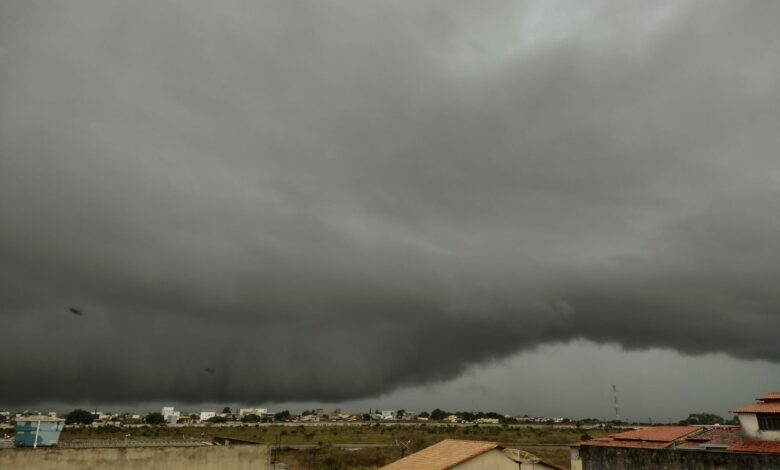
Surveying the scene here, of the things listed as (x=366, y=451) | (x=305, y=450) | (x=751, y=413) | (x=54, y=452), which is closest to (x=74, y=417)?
(x=305, y=450)

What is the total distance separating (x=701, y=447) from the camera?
46094 mm

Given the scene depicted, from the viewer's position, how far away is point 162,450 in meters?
26.6

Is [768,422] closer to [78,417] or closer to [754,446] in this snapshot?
[754,446]

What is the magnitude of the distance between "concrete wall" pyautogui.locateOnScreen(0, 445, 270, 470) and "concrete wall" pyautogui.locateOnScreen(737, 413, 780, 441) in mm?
41006

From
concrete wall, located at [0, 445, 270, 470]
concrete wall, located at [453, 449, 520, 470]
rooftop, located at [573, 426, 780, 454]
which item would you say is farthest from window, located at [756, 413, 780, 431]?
concrete wall, located at [0, 445, 270, 470]

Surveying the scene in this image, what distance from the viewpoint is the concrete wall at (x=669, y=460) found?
32500 millimetres

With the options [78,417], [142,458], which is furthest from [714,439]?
[78,417]

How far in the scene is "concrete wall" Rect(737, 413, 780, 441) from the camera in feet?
140

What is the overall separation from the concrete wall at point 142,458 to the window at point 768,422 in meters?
41.1

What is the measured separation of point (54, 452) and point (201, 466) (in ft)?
22.6

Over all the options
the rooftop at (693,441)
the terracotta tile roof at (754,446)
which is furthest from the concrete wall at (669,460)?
the terracotta tile roof at (754,446)

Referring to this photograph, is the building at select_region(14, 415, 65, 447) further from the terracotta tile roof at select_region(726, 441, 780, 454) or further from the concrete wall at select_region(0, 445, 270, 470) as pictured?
the terracotta tile roof at select_region(726, 441, 780, 454)

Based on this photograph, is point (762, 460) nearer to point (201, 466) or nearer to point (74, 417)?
point (201, 466)

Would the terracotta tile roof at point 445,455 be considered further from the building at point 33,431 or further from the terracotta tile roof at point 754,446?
the terracotta tile roof at point 754,446
